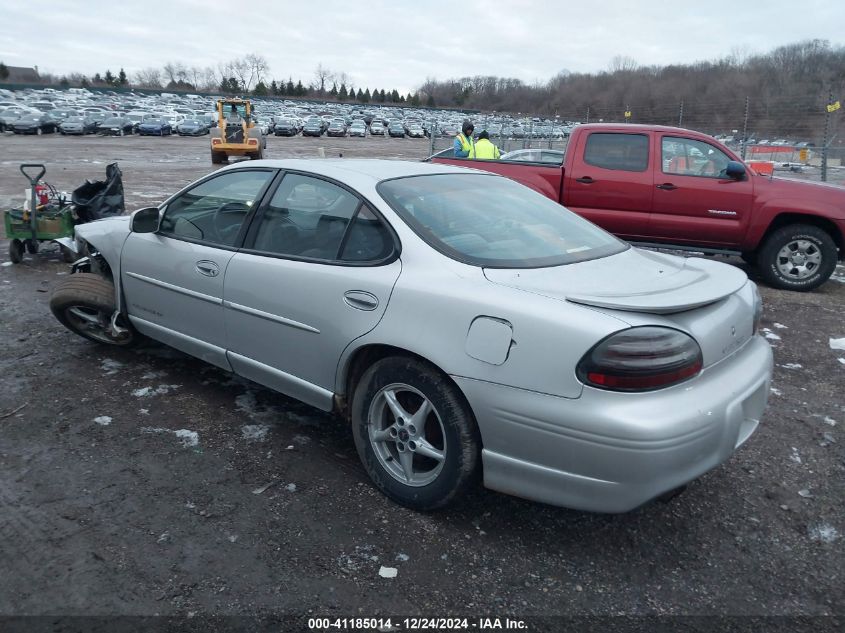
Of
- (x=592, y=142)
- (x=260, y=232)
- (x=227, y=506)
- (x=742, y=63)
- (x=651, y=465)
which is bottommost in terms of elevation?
(x=227, y=506)

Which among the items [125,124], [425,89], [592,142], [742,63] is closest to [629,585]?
[592,142]

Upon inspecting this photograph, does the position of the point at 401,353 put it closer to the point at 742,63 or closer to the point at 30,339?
the point at 30,339

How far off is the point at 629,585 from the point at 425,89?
14609 cm

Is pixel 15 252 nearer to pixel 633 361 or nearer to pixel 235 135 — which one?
pixel 633 361

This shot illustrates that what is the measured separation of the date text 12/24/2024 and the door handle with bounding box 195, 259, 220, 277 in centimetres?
212

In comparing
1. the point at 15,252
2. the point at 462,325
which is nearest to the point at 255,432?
the point at 462,325

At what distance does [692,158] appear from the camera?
7.52 metres

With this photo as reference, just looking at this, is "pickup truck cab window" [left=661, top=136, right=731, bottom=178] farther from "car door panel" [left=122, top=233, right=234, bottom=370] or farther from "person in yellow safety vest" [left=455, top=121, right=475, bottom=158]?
"car door panel" [left=122, top=233, right=234, bottom=370]

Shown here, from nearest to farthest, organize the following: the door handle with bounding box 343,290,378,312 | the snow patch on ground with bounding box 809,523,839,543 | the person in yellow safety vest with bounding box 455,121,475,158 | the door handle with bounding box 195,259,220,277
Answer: the snow patch on ground with bounding box 809,523,839,543, the door handle with bounding box 343,290,378,312, the door handle with bounding box 195,259,220,277, the person in yellow safety vest with bounding box 455,121,475,158

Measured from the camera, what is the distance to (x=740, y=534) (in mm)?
2936

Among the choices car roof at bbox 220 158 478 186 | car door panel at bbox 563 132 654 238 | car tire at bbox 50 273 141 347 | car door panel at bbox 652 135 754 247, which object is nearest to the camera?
car roof at bbox 220 158 478 186

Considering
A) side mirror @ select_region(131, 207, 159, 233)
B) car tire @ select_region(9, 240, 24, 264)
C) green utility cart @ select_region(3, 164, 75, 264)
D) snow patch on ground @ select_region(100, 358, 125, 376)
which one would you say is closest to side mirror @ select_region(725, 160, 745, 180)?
side mirror @ select_region(131, 207, 159, 233)

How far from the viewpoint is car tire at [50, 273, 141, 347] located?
467cm

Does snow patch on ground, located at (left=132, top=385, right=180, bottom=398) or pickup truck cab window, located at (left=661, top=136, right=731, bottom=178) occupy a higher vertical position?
pickup truck cab window, located at (left=661, top=136, right=731, bottom=178)
